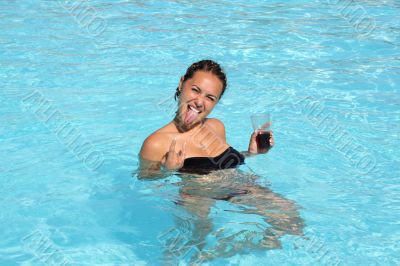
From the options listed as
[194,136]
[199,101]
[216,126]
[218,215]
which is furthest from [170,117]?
[199,101]

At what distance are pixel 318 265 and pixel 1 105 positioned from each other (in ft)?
13.1

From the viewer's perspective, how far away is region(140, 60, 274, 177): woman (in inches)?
166

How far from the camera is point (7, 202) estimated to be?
4.96 m

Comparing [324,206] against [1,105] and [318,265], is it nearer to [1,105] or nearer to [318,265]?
[318,265]

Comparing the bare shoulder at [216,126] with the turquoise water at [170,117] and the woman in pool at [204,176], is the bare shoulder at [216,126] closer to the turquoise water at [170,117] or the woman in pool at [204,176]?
the woman in pool at [204,176]

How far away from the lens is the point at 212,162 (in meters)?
4.38

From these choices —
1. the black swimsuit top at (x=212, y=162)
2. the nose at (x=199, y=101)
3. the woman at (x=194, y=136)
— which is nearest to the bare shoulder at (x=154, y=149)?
the woman at (x=194, y=136)

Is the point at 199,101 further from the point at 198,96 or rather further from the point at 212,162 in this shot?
the point at 212,162

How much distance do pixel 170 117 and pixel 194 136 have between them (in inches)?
91.9

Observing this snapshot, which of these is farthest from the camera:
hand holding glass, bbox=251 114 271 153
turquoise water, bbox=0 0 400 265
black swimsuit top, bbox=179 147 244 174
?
turquoise water, bbox=0 0 400 265

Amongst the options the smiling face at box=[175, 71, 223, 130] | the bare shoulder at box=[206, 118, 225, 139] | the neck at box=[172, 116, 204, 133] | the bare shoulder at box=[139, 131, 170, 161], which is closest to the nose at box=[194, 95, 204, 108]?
the smiling face at box=[175, 71, 223, 130]

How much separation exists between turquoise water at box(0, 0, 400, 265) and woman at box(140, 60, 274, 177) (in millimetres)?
162

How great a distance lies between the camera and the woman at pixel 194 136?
13.9 ft

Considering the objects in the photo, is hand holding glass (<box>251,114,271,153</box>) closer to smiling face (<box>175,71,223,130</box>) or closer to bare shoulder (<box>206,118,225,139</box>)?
smiling face (<box>175,71,223,130</box>)
